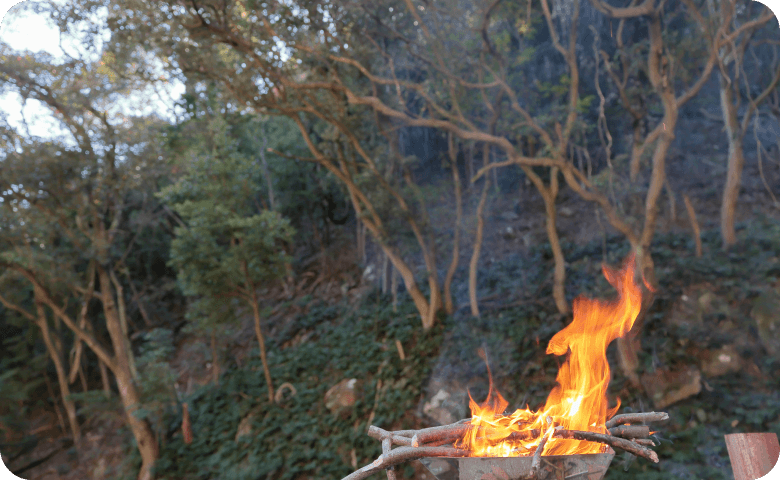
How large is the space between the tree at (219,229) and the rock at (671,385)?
8.07m

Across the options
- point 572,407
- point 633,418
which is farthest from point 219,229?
point 633,418

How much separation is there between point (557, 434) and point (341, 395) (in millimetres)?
8937

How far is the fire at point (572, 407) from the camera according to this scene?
2.79m

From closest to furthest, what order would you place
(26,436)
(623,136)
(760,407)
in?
(760,407), (26,436), (623,136)

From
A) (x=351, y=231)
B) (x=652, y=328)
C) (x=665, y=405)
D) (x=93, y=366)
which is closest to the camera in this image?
(x=665, y=405)

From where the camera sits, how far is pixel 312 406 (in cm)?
1132

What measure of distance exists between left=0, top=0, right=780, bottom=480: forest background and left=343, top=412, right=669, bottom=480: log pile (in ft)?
11.5

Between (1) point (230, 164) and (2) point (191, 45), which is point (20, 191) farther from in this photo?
(2) point (191, 45)

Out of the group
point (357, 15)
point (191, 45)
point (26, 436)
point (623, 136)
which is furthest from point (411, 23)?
point (26, 436)

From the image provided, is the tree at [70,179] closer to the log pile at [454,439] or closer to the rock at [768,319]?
the log pile at [454,439]

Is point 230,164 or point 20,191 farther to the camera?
point 230,164

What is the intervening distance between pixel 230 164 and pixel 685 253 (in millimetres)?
10268

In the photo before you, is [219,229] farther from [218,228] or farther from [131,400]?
[131,400]

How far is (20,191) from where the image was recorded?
10961mm
